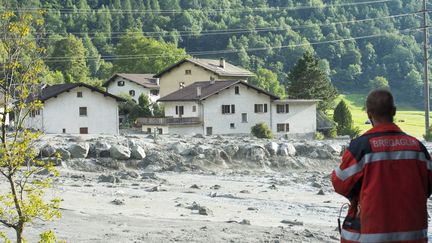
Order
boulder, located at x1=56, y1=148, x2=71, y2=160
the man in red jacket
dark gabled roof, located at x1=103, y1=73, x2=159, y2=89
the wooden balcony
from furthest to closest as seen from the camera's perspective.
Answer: dark gabled roof, located at x1=103, y1=73, x2=159, y2=89 → the wooden balcony → boulder, located at x1=56, y1=148, x2=71, y2=160 → the man in red jacket

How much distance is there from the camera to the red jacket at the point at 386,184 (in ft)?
21.0

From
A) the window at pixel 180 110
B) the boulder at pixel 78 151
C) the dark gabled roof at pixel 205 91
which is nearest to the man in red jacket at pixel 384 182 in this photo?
the boulder at pixel 78 151

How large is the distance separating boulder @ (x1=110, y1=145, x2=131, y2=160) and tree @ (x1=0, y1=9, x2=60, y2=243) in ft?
93.1

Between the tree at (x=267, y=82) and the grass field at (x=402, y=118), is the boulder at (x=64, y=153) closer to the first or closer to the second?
the grass field at (x=402, y=118)

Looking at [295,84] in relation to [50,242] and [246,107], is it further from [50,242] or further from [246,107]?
[50,242]

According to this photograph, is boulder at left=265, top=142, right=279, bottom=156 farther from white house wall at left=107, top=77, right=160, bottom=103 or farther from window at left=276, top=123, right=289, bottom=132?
white house wall at left=107, top=77, right=160, bottom=103

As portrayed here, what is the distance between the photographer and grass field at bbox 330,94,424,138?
79806mm

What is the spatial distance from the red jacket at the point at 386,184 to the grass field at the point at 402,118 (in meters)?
61.7

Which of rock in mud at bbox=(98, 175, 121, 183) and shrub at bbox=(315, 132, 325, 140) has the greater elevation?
shrub at bbox=(315, 132, 325, 140)

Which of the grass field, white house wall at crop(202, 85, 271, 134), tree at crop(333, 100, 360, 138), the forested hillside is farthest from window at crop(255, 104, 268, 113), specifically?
the forested hillside

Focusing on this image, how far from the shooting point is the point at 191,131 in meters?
66.5

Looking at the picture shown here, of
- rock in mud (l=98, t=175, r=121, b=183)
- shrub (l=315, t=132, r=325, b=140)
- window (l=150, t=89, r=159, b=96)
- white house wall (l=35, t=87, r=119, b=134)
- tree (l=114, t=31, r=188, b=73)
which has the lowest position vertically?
rock in mud (l=98, t=175, r=121, b=183)

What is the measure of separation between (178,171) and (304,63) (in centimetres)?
4505

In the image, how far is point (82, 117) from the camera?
64.7m
